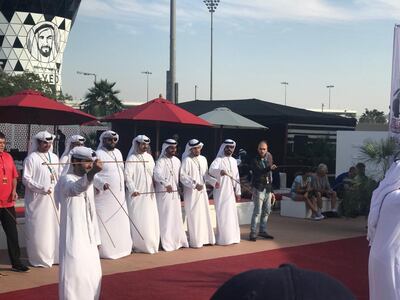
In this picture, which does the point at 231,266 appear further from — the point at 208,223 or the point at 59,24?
the point at 59,24

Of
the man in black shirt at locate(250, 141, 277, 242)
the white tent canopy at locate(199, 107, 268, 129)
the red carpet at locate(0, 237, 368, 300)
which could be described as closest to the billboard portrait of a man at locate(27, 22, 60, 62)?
the white tent canopy at locate(199, 107, 268, 129)

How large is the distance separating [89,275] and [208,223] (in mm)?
4693

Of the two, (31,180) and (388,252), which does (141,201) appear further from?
(388,252)

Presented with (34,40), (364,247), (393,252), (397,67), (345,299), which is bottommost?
(364,247)

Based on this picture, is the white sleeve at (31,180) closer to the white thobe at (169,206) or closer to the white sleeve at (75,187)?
the white thobe at (169,206)

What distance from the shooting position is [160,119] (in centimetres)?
1049

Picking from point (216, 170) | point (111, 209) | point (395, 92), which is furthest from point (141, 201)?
point (395, 92)

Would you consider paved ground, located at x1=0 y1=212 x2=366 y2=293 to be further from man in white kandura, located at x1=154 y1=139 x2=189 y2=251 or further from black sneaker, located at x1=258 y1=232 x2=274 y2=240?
man in white kandura, located at x1=154 y1=139 x2=189 y2=251

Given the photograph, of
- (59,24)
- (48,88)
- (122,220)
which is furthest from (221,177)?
(59,24)

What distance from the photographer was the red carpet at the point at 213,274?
22.2 feet

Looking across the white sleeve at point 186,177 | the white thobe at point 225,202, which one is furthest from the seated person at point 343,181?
the white sleeve at point 186,177

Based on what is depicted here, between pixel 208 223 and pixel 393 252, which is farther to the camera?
pixel 208 223

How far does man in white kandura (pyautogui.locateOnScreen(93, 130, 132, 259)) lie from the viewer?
883 centimetres

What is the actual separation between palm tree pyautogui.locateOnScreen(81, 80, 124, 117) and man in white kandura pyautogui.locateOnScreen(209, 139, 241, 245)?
3639cm
